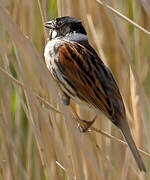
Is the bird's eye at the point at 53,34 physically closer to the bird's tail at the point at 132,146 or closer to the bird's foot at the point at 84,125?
the bird's foot at the point at 84,125

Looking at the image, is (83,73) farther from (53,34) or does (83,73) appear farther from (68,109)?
(68,109)

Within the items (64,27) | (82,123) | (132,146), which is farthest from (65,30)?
(132,146)

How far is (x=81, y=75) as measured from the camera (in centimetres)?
234

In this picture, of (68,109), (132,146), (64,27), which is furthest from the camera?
(64,27)

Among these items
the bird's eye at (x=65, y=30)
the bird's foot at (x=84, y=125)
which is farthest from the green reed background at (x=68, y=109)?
the bird's eye at (x=65, y=30)

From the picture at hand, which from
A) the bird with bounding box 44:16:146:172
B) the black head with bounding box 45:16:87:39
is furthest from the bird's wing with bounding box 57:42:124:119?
the black head with bounding box 45:16:87:39

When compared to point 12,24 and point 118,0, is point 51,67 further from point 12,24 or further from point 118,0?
point 12,24

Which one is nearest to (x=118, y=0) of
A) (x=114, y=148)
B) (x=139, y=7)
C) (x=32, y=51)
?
(x=139, y=7)

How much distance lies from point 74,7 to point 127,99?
0.59 metres

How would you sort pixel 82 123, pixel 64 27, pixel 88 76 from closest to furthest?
pixel 82 123 → pixel 88 76 → pixel 64 27

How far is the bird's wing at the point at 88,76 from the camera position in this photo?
89.7 inches

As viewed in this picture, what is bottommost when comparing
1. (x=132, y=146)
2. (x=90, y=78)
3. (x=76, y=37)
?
(x=132, y=146)

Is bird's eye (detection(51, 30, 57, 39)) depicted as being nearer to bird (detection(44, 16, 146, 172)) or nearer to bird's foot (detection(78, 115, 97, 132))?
bird (detection(44, 16, 146, 172))

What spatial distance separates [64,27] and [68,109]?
88 cm
